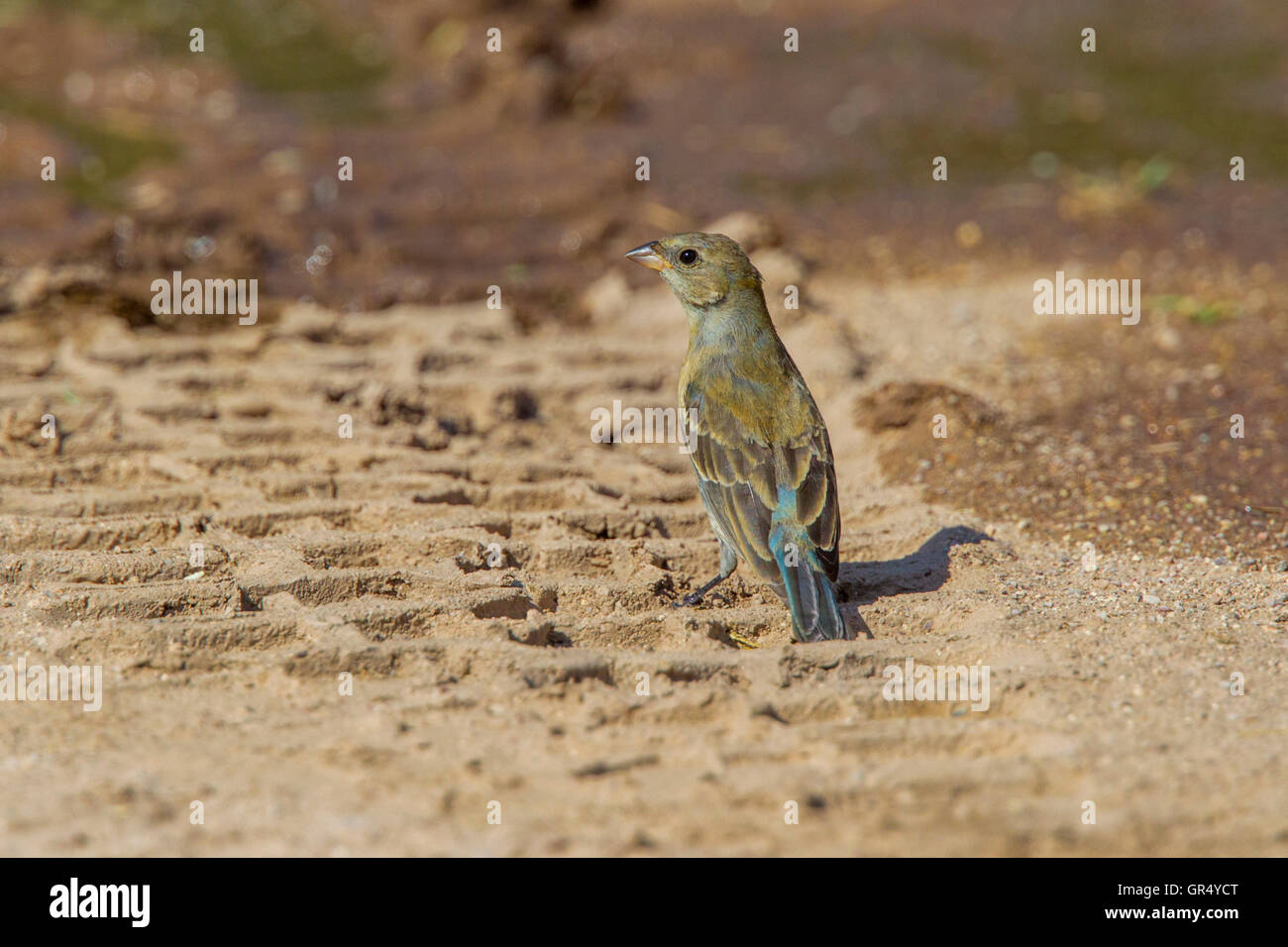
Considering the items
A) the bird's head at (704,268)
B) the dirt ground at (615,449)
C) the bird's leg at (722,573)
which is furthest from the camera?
the bird's head at (704,268)

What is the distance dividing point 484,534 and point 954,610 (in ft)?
5.17

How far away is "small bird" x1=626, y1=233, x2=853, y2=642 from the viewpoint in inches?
168

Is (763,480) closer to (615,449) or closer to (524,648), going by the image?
(524,648)

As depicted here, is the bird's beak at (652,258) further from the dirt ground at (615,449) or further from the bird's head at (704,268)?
the dirt ground at (615,449)

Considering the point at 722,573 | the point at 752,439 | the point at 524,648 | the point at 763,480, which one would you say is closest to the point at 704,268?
the point at 752,439

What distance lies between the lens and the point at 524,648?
379 centimetres

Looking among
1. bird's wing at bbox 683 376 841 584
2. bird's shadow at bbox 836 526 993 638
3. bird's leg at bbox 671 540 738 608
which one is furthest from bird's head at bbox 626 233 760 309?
bird's shadow at bbox 836 526 993 638

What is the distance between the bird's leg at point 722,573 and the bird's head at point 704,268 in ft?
3.23

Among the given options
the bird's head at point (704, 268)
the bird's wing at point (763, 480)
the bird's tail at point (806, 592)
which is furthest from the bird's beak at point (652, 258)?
the bird's tail at point (806, 592)

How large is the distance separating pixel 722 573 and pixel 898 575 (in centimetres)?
61

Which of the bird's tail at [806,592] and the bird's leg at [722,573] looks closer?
the bird's tail at [806,592]

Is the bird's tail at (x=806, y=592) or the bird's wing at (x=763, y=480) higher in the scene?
the bird's wing at (x=763, y=480)

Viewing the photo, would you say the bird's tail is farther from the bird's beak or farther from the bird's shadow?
the bird's beak

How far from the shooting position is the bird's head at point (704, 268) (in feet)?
16.4
